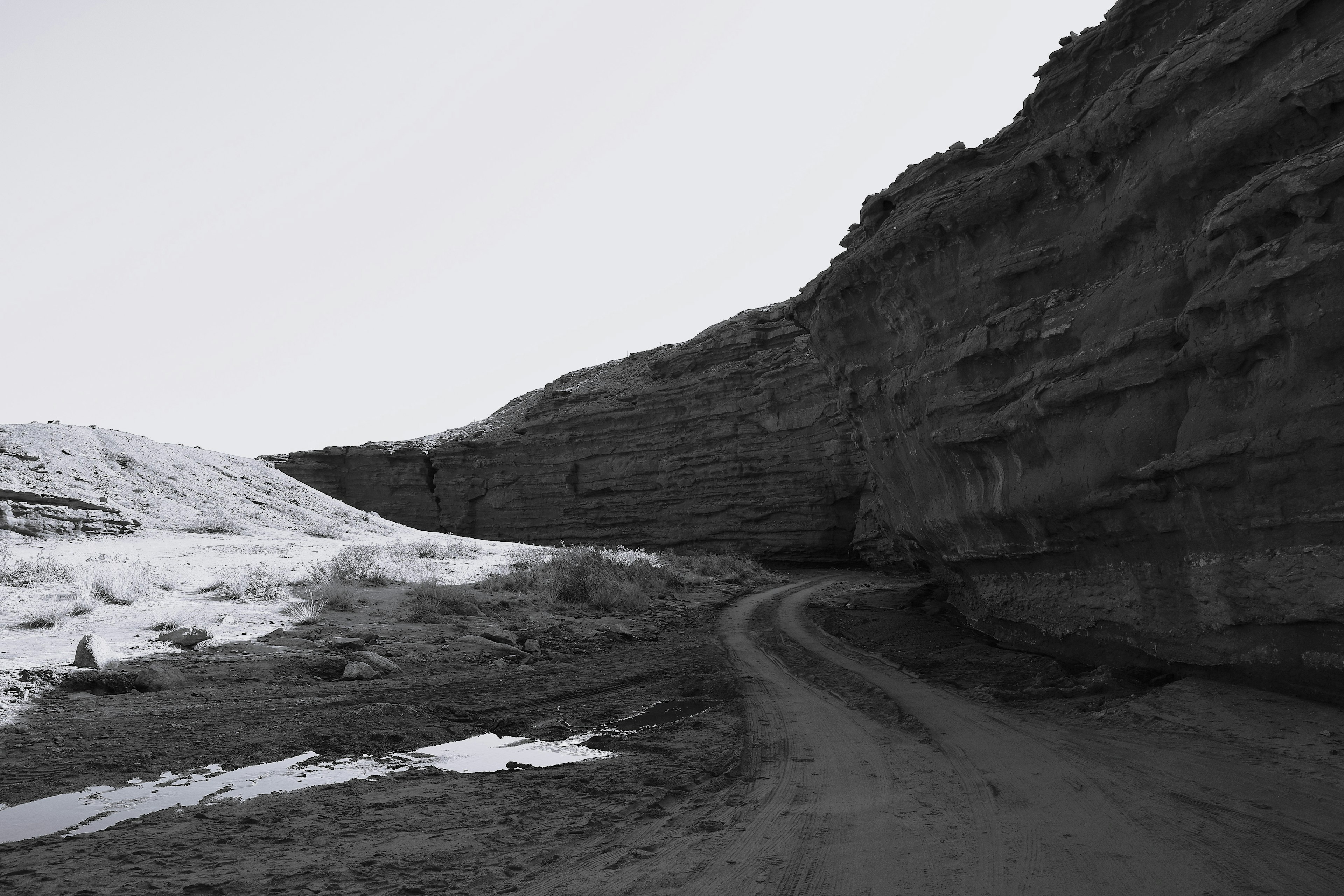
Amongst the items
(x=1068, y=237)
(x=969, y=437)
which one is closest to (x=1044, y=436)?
(x=969, y=437)

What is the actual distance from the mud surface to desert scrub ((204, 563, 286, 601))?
3884mm

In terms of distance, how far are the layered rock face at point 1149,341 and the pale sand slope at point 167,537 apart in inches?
453

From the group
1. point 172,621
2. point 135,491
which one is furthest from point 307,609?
point 135,491

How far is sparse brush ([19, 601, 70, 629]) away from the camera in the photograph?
32.3 ft

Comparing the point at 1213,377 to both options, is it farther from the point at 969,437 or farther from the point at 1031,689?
the point at 969,437

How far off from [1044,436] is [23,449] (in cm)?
2705

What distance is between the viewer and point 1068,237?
1090cm

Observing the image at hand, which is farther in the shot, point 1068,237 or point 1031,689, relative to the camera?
point 1068,237

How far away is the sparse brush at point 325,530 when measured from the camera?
25.8 metres

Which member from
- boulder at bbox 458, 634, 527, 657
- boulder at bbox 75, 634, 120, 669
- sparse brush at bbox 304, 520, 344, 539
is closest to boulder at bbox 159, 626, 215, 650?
boulder at bbox 75, 634, 120, 669

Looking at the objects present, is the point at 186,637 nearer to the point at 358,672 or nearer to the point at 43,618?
the point at 43,618

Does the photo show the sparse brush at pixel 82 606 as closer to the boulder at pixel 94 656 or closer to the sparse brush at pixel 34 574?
the sparse brush at pixel 34 574

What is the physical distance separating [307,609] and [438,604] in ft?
7.29

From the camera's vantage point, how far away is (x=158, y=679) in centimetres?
797
